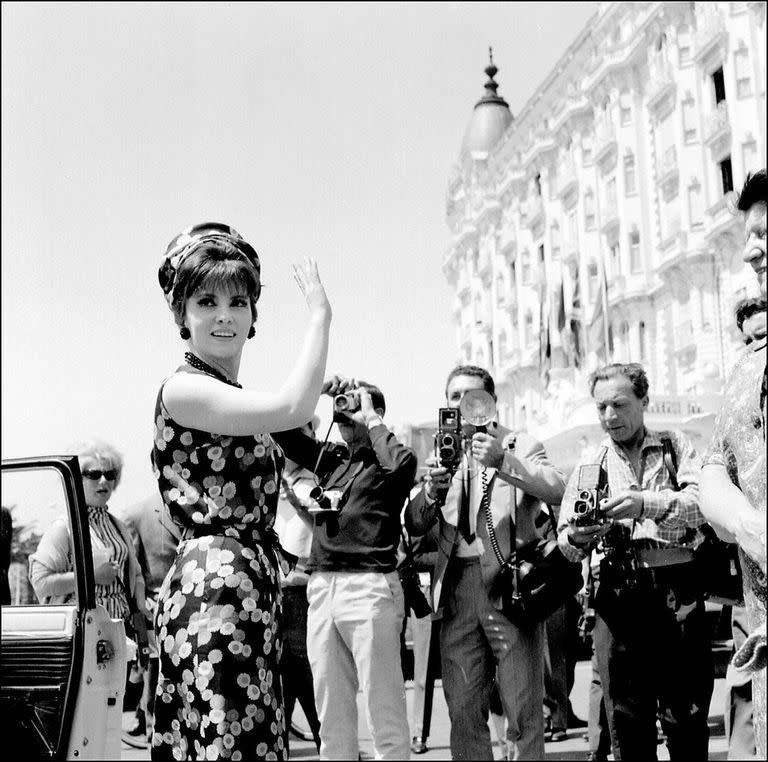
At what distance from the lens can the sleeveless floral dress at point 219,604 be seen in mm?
2646

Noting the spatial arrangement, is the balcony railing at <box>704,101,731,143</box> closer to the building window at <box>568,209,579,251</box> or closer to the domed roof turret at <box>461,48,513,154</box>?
the building window at <box>568,209,579,251</box>

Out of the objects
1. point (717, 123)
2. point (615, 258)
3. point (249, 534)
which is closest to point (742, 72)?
point (717, 123)

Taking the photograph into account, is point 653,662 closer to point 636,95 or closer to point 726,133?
point 726,133

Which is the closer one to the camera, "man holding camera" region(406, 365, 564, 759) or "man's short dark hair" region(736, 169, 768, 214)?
"man's short dark hair" region(736, 169, 768, 214)

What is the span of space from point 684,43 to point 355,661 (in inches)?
1267

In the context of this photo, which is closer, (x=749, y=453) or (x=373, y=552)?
(x=749, y=453)

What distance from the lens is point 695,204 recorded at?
108 ft

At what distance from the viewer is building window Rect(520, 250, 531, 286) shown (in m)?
51.0

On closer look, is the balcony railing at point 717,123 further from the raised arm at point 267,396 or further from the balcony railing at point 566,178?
the raised arm at point 267,396

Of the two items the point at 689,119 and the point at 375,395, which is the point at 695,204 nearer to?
the point at 689,119

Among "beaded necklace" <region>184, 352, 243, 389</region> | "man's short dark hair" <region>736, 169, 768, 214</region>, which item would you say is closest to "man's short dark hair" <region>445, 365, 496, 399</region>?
"beaded necklace" <region>184, 352, 243, 389</region>

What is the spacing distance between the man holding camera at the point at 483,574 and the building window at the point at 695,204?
29.0 m

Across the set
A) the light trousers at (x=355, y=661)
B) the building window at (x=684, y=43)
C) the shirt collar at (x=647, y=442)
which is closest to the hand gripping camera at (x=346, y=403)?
the light trousers at (x=355, y=661)

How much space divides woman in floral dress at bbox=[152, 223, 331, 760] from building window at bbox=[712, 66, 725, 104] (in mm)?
31792
